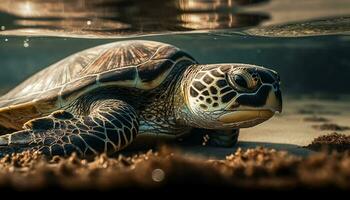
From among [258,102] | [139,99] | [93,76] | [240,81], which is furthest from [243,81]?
[93,76]

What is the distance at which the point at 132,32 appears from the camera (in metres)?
13.8

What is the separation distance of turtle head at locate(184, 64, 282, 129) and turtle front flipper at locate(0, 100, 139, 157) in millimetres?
1011

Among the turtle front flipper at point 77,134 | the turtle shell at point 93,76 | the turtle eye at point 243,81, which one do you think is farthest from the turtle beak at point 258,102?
the turtle front flipper at point 77,134

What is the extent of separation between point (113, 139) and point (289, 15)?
25.8 ft

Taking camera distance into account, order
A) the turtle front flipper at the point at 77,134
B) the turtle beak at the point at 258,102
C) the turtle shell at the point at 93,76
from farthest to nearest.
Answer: the turtle shell at the point at 93,76 → the turtle beak at the point at 258,102 → the turtle front flipper at the point at 77,134

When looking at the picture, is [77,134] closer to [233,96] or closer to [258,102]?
[233,96]

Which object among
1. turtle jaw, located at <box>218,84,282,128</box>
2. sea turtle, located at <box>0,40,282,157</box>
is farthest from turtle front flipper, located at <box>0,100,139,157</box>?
turtle jaw, located at <box>218,84,282,128</box>

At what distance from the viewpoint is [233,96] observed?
5.22m

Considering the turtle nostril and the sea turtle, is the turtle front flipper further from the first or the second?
the turtle nostril

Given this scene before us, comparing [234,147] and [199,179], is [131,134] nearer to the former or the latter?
[234,147]

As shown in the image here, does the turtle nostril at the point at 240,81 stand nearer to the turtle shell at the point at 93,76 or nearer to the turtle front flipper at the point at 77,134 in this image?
the turtle shell at the point at 93,76

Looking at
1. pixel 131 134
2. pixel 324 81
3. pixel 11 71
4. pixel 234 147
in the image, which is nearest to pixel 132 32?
pixel 234 147

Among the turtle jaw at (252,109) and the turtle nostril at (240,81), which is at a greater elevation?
the turtle nostril at (240,81)

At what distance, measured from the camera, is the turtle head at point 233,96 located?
512 centimetres
